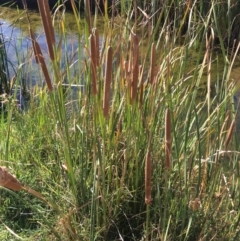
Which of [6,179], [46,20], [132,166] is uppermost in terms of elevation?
[46,20]

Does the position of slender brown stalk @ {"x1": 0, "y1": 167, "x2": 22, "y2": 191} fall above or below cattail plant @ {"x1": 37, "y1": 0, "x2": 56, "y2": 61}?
below

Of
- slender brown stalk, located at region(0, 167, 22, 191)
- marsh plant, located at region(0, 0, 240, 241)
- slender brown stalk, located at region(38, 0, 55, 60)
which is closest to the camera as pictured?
slender brown stalk, located at region(0, 167, 22, 191)

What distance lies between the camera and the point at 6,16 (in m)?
5.02

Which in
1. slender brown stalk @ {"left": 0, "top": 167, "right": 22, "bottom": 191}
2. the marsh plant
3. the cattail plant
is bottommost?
the marsh plant

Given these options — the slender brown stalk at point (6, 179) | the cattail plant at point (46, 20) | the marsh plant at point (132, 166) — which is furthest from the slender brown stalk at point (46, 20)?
the slender brown stalk at point (6, 179)

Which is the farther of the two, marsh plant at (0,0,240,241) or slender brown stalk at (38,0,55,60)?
marsh plant at (0,0,240,241)

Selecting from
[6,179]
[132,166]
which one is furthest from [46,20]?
[132,166]

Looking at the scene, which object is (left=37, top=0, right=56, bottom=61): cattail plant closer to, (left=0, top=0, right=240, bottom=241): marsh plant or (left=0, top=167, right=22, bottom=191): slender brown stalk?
(left=0, top=0, right=240, bottom=241): marsh plant

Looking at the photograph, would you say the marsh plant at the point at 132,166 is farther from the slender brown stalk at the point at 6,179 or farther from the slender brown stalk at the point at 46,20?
the slender brown stalk at the point at 6,179

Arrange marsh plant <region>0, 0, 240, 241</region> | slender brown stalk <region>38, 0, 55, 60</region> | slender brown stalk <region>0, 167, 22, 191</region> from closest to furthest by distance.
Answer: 1. slender brown stalk <region>0, 167, 22, 191</region>
2. slender brown stalk <region>38, 0, 55, 60</region>
3. marsh plant <region>0, 0, 240, 241</region>

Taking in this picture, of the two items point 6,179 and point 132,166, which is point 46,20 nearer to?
point 6,179

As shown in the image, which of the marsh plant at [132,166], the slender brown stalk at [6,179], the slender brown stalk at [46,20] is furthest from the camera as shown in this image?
the marsh plant at [132,166]

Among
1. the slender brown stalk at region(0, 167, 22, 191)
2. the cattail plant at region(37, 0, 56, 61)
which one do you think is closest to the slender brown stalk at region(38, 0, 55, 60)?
the cattail plant at region(37, 0, 56, 61)

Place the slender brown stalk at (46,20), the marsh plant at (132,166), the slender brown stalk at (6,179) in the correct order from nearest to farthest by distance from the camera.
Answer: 1. the slender brown stalk at (6,179)
2. the slender brown stalk at (46,20)
3. the marsh plant at (132,166)
